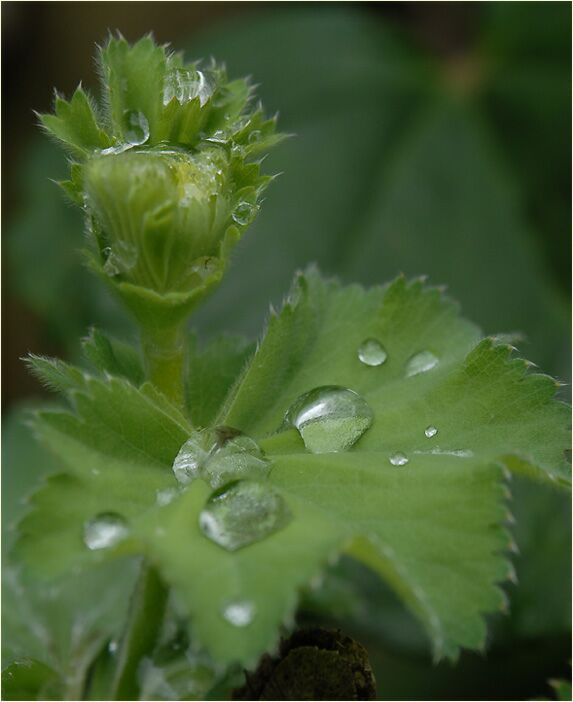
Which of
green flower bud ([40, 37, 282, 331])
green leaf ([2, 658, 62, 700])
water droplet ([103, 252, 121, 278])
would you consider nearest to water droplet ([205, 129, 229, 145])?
green flower bud ([40, 37, 282, 331])

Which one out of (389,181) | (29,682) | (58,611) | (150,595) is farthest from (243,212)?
(389,181)

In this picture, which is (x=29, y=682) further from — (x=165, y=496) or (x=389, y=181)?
(x=389, y=181)

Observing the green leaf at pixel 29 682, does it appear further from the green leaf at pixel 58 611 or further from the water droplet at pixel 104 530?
the water droplet at pixel 104 530

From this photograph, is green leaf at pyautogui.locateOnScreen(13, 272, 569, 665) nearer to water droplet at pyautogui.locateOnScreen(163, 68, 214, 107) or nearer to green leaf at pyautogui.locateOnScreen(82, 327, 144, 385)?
green leaf at pyautogui.locateOnScreen(82, 327, 144, 385)

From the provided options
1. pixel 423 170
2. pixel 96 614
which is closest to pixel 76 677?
pixel 96 614

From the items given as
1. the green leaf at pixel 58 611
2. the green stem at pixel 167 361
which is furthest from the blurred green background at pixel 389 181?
the green stem at pixel 167 361

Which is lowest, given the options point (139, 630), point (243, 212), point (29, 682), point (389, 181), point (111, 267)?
point (29, 682)
